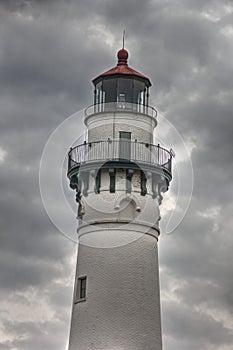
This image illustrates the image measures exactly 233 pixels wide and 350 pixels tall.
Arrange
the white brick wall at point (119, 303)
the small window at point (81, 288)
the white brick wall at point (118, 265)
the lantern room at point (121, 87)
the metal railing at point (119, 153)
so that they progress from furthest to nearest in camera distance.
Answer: the lantern room at point (121, 87) < the metal railing at point (119, 153) < the small window at point (81, 288) < the white brick wall at point (118, 265) < the white brick wall at point (119, 303)

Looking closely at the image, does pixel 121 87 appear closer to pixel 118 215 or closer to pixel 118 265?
pixel 118 215

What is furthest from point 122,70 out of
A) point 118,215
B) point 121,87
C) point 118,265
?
point 118,265

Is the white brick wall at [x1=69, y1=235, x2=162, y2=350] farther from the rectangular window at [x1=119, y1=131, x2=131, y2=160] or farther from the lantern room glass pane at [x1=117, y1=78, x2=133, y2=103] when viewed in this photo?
A: the lantern room glass pane at [x1=117, y1=78, x2=133, y2=103]

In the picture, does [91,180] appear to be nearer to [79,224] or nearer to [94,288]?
[79,224]

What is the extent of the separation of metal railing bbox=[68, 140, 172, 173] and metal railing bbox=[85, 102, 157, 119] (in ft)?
4.16

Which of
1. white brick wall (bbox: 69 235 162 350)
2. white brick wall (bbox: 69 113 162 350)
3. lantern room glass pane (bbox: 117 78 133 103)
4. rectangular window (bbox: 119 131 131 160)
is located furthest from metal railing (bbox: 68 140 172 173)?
white brick wall (bbox: 69 235 162 350)

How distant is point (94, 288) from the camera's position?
3750 centimetres

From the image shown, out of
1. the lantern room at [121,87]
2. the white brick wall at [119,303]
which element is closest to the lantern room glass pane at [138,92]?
the lantern room at [121,87]

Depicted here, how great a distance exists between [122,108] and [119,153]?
72.2 inches

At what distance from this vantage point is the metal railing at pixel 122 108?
3931cm

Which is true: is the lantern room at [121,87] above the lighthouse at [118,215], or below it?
above

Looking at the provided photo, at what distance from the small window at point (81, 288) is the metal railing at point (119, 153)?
416cm

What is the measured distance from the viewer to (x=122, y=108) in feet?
129

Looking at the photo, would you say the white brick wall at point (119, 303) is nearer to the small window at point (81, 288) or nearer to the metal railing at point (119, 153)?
the small window at point (81, 288)
